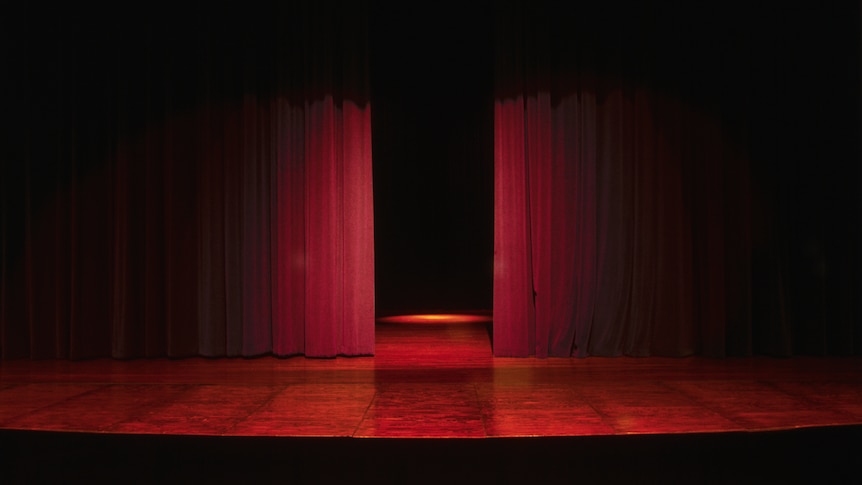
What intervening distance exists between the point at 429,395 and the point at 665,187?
2270mm

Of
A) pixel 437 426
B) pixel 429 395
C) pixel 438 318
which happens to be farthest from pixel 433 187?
pixel 437 426

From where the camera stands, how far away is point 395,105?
732 centimetres

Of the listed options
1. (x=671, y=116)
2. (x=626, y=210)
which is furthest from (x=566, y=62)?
(x=626, y=210)

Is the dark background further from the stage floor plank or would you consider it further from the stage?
the stage

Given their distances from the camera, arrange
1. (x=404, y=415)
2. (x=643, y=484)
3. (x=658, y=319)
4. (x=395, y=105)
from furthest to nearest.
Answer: (x=395, y=105)
(x=658, y=319)
(x=404, y=415)
(x=643, y=484)

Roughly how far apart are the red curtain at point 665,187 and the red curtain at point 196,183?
1.14m

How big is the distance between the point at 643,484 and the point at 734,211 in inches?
103

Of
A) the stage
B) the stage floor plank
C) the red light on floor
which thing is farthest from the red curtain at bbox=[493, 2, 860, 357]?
the red light on floor

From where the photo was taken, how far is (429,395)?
3.21 m

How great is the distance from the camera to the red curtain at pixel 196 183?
14.3ft

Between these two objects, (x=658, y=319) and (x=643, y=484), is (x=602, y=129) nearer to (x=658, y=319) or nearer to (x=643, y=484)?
(x=658, y=319)

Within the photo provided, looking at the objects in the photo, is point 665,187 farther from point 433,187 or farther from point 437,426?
point 433,187

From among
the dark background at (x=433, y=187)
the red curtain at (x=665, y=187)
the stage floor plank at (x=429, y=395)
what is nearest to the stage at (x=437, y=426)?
the stage floor plank at (x=429, y=395)

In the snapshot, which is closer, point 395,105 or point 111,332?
point 111,332
